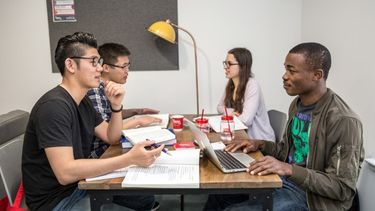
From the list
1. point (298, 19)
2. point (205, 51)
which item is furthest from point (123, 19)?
point (298, 19)

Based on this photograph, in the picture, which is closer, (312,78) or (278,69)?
(312,78)

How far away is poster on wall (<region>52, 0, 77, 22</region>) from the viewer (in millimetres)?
3297

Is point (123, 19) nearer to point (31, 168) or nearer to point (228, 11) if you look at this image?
point (228, 11)

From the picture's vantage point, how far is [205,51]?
11.2ft

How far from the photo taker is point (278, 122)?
266cm

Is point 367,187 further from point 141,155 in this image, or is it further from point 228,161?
point 141,155

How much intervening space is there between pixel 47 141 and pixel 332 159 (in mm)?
1206

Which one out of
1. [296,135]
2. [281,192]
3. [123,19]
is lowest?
[281,192]

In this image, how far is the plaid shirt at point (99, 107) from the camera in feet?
6.79

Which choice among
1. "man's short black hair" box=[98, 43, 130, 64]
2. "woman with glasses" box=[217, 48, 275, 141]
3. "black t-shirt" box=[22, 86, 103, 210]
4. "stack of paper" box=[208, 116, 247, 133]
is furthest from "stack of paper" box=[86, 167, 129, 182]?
"woman with glasses" box=[217, 48, 275, 141]

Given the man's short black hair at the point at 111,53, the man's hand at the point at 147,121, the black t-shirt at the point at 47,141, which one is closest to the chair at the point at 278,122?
the man's hand at the point at 147,121

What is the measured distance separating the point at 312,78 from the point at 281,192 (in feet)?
1.89

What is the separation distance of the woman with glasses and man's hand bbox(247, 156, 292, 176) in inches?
44.5

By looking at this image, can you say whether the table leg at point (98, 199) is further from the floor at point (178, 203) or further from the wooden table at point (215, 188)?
the floor at point (178, 203)
